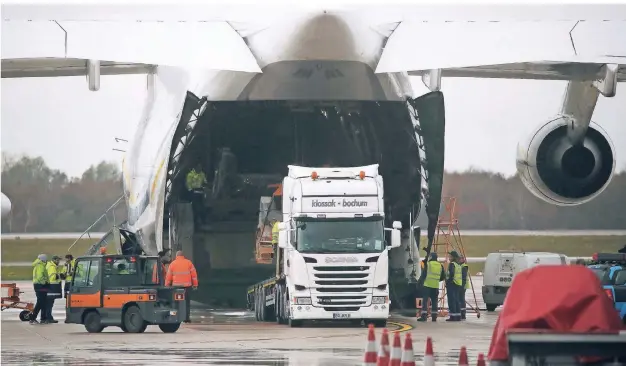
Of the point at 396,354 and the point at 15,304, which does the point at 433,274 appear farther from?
the point at 396,354

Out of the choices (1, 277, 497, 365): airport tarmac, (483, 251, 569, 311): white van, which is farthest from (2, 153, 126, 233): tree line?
(1, 277, 497, 365): airport tarmac

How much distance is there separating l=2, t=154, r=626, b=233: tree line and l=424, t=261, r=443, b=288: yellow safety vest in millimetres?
18332

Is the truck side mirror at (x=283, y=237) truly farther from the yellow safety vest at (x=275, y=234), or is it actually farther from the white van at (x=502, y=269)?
the white van at (x=502, y=269)

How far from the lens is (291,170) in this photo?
68.9 feet

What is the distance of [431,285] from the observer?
72.1 feet

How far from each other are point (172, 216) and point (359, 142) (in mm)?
3445

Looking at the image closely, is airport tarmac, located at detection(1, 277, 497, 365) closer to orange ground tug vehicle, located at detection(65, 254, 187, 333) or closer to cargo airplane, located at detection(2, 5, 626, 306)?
orange ground tug vehicle, located at detection(65, 254, 187, 333)

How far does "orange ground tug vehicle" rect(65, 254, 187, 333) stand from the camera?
61.7 ft

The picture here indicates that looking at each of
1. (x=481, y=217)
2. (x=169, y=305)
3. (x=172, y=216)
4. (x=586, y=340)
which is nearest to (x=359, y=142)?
(x=172, y=216)

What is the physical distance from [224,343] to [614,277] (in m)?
5.98

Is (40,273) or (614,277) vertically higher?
(40,273)

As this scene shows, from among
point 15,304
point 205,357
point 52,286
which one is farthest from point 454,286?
point 205,357

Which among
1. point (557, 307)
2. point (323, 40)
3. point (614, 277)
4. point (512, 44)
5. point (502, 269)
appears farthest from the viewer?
point (502, 269)

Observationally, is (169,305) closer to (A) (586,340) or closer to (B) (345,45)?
(B) (345,45)
